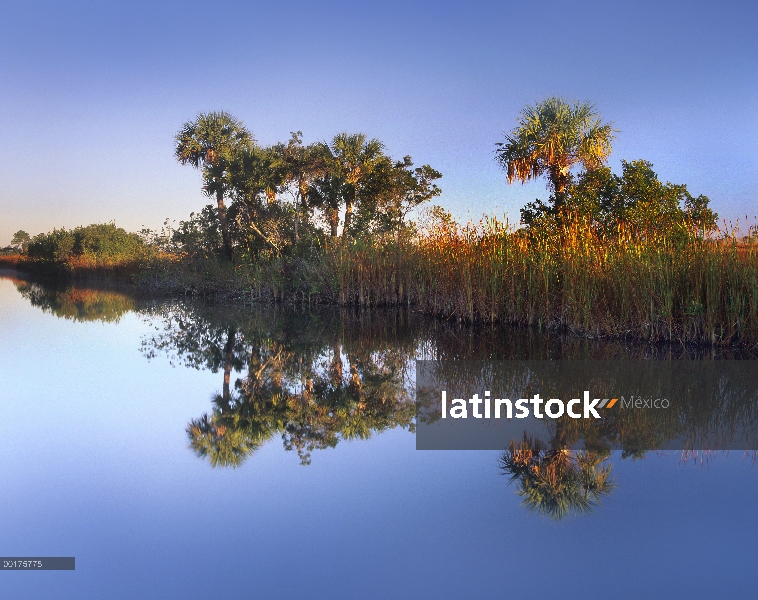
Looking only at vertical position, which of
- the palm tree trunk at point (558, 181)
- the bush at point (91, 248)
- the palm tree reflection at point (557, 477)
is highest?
the palm tree trunk at point (558, 181)

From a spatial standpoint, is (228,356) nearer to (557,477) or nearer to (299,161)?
(557,477)

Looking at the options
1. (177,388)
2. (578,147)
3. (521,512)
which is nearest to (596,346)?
(177,388)

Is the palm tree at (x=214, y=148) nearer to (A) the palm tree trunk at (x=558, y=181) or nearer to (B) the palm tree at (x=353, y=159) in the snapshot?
(B) the palm tree at (x=353, y=159)

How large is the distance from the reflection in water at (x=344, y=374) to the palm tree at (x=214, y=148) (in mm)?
12000

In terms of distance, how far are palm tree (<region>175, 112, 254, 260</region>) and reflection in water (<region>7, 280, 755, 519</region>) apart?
12.0 m

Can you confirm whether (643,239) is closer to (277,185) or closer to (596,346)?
(596,346)

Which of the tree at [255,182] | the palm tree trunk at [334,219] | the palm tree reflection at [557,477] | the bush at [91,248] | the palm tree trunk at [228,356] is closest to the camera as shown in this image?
the palm tree reflection at [557,477]

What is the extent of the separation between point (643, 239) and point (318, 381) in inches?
205

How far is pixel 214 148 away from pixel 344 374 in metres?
20.6

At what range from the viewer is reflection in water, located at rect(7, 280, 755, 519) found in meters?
3.46

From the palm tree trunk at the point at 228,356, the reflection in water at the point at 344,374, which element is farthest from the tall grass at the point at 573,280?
the palm tree trunk at the point at 228,356

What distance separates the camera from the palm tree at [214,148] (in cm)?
2469

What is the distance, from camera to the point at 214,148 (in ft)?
81.6

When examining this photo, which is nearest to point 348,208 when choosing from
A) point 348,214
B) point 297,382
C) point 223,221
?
point 348,214
